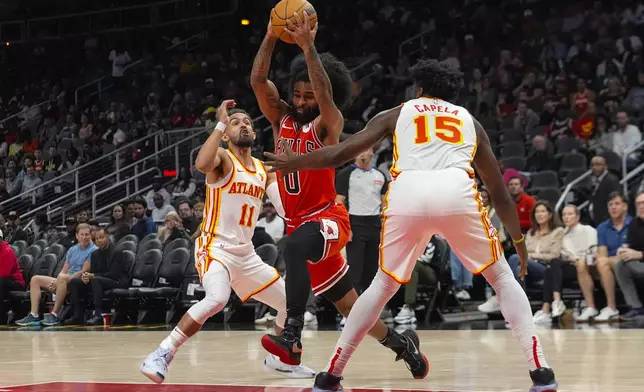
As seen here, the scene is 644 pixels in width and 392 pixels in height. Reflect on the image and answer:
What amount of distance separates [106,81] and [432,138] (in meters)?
19.2

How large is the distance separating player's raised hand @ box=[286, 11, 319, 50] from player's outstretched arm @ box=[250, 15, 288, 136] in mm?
278

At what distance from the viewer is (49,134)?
71.4 ft

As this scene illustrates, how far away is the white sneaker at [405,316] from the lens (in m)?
10.8

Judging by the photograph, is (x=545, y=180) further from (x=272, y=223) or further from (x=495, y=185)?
(x=495, y=185)

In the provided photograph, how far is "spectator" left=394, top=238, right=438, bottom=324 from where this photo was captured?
10.8 meters

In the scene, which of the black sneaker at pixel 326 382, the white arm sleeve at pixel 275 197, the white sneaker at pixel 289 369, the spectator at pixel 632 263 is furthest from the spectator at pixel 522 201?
the black sneaker at pixel 326 382

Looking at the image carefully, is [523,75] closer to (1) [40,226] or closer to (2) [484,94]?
(2) [484,94]

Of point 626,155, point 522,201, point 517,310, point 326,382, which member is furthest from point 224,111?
point 626,155

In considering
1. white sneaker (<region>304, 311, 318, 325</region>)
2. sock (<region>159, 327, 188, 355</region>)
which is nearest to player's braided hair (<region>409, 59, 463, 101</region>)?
sock (<region>159, 327, 188, 355</region>)

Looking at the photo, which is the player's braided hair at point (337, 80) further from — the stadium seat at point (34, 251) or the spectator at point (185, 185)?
the spectator at point (185, 185)

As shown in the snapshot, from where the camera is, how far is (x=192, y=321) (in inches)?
219

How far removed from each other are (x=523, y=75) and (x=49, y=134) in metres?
10.3

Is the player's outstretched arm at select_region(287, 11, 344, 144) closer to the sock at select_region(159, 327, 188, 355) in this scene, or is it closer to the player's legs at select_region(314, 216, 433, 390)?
the player's legs at select_region(314, 216, 433, 390)

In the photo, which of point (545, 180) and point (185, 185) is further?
point (185, 185)
